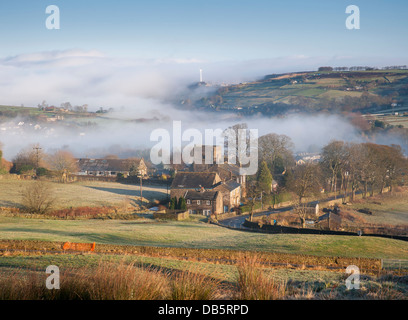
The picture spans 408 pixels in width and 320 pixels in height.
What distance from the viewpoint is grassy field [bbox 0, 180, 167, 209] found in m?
57.6

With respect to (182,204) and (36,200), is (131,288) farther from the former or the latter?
(182,204)

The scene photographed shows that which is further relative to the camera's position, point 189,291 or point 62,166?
point 62,166

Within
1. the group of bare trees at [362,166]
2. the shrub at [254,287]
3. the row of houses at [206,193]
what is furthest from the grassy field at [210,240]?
the group of bare trees at [362,166]

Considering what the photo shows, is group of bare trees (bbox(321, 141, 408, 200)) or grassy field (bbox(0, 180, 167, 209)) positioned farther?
group of bare trees (bbox(321, 141, 408, 200))

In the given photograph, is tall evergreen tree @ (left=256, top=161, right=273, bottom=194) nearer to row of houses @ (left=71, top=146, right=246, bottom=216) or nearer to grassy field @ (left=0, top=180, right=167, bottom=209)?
row of houses @ (left=71, top=146, right=246, bottom=216)

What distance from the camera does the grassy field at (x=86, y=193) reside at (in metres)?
57.6

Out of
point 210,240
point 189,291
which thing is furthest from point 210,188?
point 189,291

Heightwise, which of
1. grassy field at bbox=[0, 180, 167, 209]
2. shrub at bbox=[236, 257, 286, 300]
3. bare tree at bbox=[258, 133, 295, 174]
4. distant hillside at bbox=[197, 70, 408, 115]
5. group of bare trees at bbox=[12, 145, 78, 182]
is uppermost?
distant hillside at bbox=[197, 70, 408, 115]

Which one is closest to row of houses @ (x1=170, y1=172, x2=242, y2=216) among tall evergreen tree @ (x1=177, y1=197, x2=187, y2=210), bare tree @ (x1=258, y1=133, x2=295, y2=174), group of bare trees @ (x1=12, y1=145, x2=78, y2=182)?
tall evergreen tree @ (x1=177, y1=197, x2=187, y2=210)

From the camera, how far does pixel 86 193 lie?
68.5 meters

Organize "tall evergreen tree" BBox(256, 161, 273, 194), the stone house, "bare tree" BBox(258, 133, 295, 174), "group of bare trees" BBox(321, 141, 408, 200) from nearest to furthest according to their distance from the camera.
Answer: "tall evergreen tree" BBox(256, 161, 273, 194) < "group of bare trees" BBox(321, 141, 408, 200) < "bare tree" BBox(258, 133, 295, 174) < the stone house

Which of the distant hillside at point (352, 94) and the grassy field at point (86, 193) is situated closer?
the grassy field at point (86, 193)

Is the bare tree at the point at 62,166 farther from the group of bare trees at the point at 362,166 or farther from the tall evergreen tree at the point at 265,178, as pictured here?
the group of bare trees at the point at 362,166

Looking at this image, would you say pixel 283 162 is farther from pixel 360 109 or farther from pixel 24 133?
pixel 24 133
